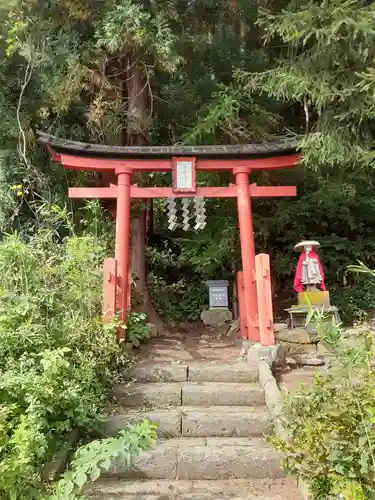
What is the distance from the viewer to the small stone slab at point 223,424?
4695 mm

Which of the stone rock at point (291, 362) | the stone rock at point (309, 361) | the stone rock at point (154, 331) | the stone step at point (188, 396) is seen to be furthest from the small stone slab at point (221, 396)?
the stone rock at point (154, 331)

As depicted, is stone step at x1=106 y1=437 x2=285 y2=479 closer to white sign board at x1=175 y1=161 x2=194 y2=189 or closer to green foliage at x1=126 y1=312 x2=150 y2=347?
green foliage at x1=126 y1=312 x2=150 y2=347

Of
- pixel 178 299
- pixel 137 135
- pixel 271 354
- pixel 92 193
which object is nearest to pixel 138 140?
pixel 137 135

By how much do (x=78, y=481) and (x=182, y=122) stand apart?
7.57 m

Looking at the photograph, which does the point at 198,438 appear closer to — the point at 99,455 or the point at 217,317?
the point at 99,455

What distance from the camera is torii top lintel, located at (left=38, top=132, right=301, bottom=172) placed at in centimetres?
714

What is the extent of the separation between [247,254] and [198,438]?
3.10m

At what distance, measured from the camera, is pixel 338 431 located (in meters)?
2.98

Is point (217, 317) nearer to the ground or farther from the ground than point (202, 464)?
farther from the ground

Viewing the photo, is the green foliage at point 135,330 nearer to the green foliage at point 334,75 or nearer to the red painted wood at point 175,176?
the red painted wood at point 175,176

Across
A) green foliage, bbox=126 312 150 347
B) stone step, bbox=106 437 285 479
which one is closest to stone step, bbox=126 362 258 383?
green foliage, bbox=126 312 150 347

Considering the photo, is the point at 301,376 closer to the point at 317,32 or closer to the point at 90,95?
the point at 317,32

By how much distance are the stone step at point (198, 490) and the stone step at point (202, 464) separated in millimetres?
61

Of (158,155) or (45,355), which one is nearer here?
(45,355)
